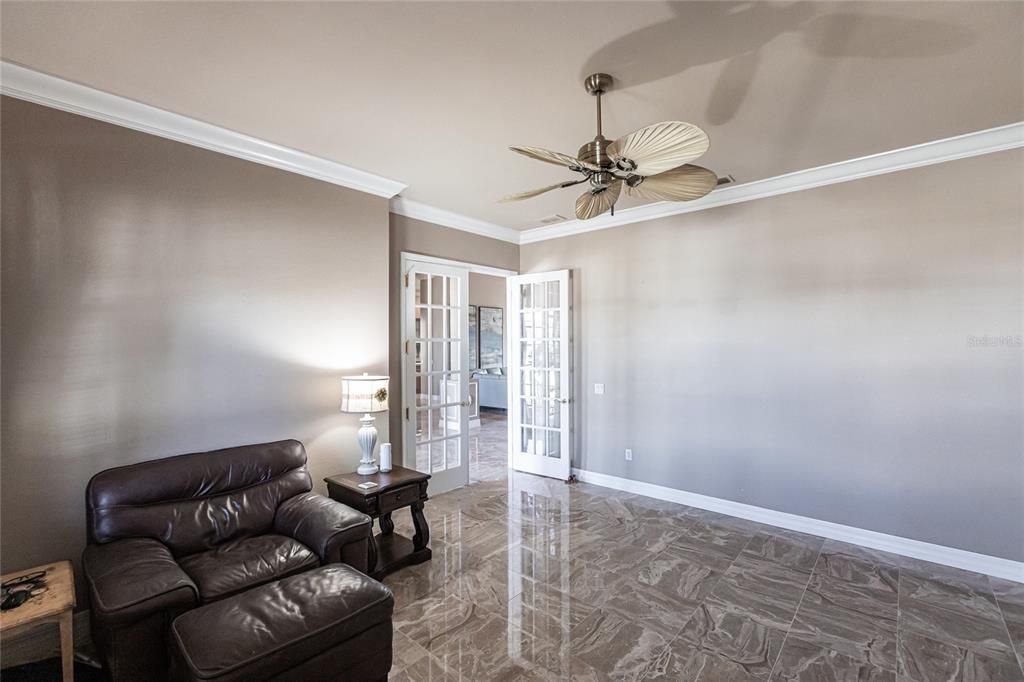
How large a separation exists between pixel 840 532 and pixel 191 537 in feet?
14.8

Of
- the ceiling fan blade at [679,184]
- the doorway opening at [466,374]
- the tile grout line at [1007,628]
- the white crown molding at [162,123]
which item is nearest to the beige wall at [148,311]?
the white crown molding at [162,123]

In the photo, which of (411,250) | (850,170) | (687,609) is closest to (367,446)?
(411,250)

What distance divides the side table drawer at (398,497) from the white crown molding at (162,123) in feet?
8.03

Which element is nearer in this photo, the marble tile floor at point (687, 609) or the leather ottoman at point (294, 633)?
the leather ottoman at point (294, 633)

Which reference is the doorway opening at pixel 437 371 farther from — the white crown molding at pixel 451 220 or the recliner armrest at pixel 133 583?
the recliner armrest at pixel 133 583

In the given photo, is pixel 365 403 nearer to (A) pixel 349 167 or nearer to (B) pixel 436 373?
(B) pixel 436 373

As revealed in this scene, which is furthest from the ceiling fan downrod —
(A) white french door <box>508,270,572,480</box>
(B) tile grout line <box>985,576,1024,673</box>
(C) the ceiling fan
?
(B) tile grout line <box>985,576,1024,673</box>

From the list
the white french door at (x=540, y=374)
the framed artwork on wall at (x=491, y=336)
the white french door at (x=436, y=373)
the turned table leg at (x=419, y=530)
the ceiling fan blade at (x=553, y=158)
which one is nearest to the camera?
the ceiling fan blade at (x=553, y=158)

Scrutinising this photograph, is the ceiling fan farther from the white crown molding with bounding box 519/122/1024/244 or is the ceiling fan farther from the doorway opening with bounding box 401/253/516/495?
the doorway opening with bounding box 401/253/516/495

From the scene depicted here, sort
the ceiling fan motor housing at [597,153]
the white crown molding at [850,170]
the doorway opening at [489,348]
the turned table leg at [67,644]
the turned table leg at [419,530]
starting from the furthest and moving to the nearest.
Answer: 1. the doorway opening at [489,348]
2. the turned table leg at [419,530]
3. the white crown molding at [850,170]
4. the ceiling fan motor housing at [597,153]
5. the turned table leg at [67,644]

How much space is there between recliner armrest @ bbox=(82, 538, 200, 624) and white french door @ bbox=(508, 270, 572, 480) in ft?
12.2

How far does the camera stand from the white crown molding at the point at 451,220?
434cm

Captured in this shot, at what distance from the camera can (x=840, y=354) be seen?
140 inches

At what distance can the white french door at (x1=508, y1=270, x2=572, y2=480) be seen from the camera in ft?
16.9
